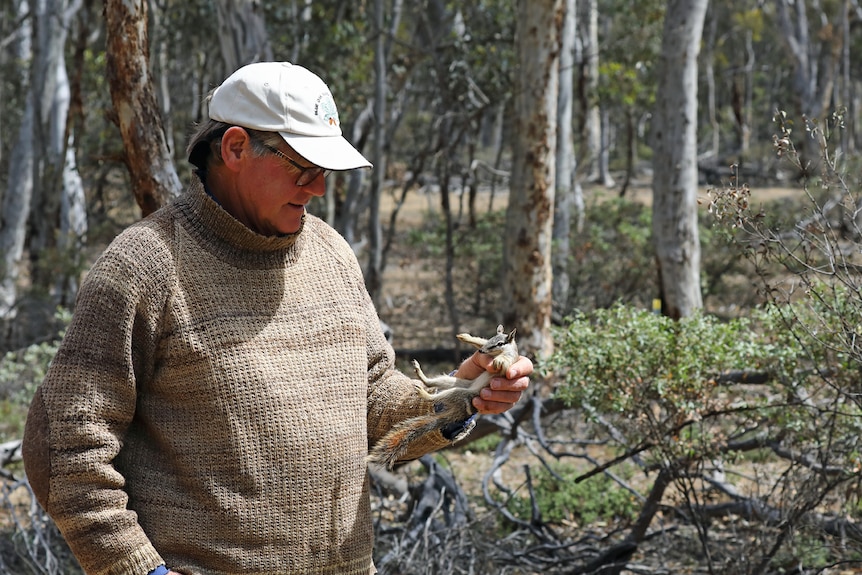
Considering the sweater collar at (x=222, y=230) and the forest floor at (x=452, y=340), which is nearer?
the sweater collar at (x=222, y=230)

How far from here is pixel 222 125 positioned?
2268 mm

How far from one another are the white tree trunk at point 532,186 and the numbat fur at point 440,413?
5.64 m

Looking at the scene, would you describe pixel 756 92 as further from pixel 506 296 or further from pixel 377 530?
pixel 377 530

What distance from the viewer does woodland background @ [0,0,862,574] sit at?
4133mm

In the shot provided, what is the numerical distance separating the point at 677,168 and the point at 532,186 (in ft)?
3.80

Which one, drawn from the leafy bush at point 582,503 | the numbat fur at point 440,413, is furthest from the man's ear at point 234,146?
the leafy bush at point 582,503

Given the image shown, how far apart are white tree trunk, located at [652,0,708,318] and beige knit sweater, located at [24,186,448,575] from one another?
621 cm

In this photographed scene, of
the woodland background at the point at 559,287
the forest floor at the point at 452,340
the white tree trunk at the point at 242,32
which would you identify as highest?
the white tree trunk at the point at 242,32

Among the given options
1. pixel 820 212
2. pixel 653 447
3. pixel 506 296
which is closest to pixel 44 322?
pixel 506 296

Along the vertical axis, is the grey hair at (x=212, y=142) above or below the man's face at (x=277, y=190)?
above

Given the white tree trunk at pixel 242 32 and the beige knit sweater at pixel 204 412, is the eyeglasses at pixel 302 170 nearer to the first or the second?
the beige knit sweater at pixel 204 412

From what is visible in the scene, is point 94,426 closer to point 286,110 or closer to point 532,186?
point 286,110

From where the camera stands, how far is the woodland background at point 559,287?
413 cm

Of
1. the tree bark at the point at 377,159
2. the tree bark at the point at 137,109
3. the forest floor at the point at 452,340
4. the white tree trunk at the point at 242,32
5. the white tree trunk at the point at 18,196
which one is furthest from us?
the white tree trunk at the point at 18,196
